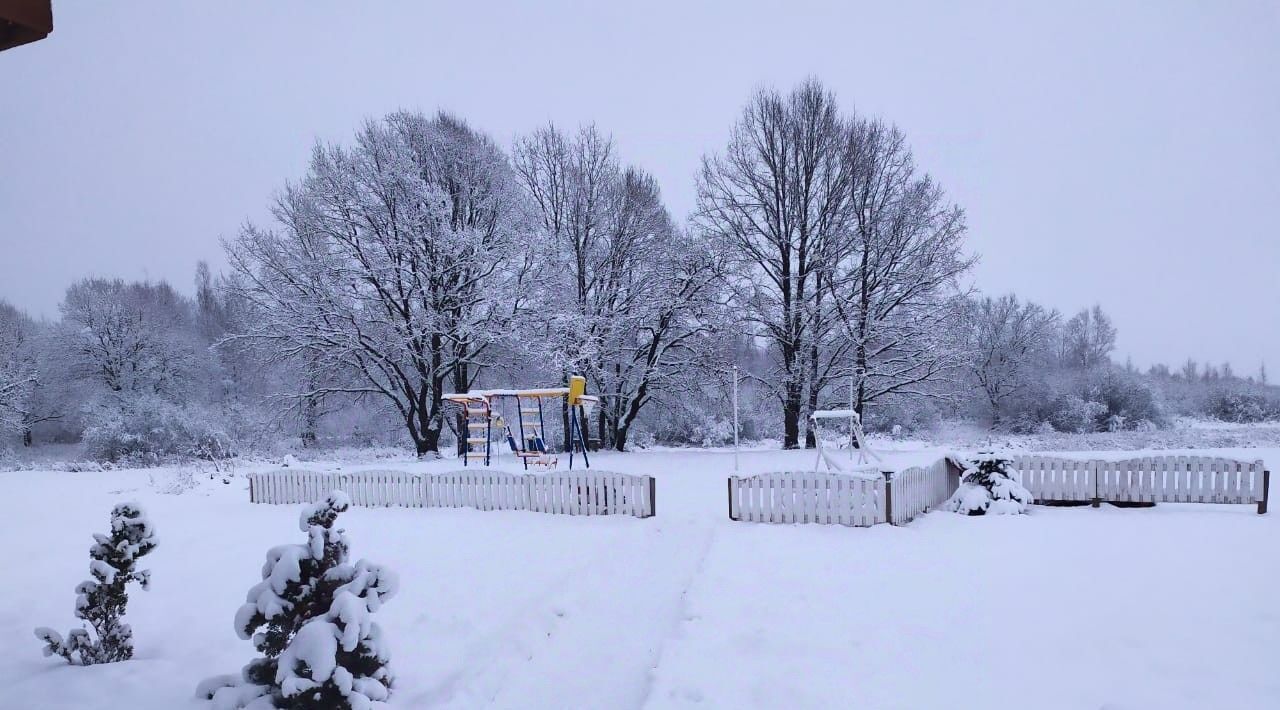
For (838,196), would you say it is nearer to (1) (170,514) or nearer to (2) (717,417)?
(2) (717,417)

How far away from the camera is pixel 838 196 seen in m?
18.8

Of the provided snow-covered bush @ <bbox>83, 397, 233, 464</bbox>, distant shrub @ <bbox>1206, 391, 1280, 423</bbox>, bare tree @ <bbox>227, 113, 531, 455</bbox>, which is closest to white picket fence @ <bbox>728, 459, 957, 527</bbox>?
bare tree @ <bbox>227, 113, 531, 455</bbox>

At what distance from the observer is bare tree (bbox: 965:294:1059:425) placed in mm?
34000

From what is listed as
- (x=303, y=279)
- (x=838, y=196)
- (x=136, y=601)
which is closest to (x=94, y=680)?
(x=136, y=601)

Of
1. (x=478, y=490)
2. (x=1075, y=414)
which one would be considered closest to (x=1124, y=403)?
(x=1075, y=414)

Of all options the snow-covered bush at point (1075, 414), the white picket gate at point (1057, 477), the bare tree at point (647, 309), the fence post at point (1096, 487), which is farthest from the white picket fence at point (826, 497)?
the snow-covered bush at point (1075, 414)

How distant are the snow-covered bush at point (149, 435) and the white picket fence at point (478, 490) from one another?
1261cm

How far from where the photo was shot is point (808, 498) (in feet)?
28.0

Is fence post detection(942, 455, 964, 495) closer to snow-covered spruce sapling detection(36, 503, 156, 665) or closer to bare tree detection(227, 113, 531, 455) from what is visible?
snow-covered spruce sapling detection(36, 503, 156, 665)

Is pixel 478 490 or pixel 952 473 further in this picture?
pixel 952 473

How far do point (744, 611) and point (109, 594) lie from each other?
4.71 metres

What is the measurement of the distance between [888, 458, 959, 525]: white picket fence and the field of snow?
0.30 metres

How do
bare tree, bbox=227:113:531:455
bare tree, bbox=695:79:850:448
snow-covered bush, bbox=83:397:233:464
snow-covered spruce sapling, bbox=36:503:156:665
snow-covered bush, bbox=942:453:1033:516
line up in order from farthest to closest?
snow-covered bush, bbox=83:397:233:464 < bare tree, bbox=695:79:850:448 < bare tree, bbox=227:113:531:455 < snow-covered bush, bbox=942:453:1033:516 < snow-covered spruce sapling, bbox=36:503:156:665

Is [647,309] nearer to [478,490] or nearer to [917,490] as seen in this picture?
[478,490]
